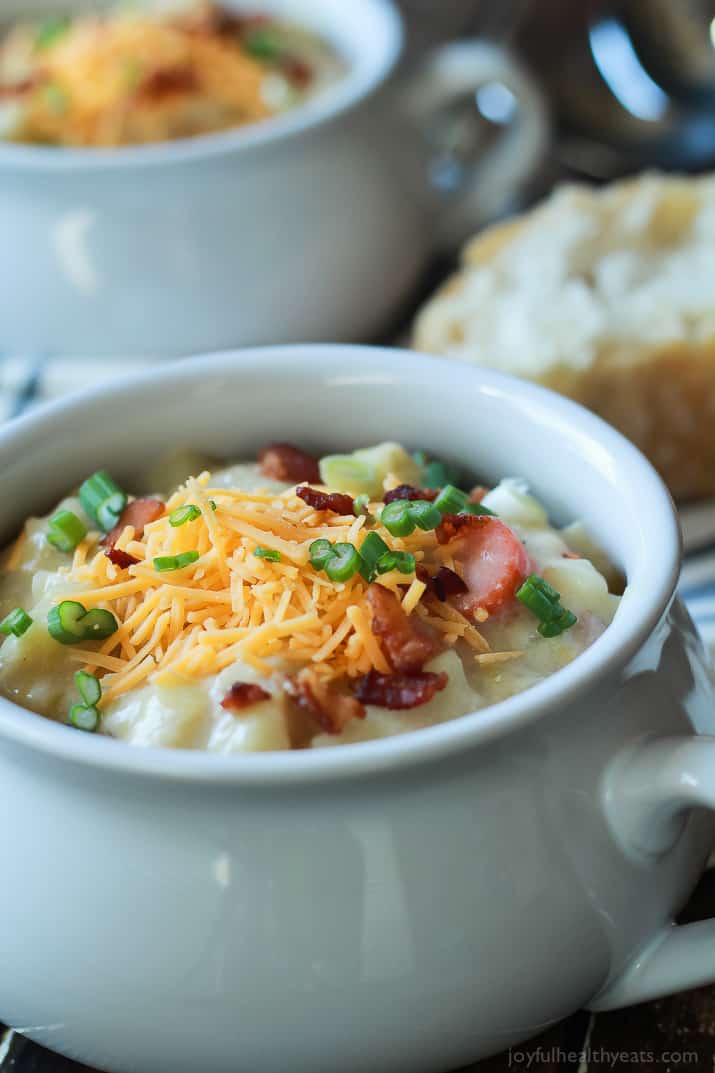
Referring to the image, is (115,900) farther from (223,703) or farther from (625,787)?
(625,787)

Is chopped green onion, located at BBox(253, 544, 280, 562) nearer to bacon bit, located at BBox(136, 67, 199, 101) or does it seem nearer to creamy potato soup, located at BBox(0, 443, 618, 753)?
creamy potato soup, located at BBox(0, 443, 618, 753)

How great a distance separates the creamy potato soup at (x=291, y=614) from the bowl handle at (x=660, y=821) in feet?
0.49

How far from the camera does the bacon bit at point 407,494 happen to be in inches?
55.6

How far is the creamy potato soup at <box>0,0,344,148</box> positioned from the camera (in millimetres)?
2566

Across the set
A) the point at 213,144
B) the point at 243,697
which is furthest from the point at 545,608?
the point at 213,144

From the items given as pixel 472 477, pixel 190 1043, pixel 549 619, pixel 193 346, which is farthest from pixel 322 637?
pixel 193 346

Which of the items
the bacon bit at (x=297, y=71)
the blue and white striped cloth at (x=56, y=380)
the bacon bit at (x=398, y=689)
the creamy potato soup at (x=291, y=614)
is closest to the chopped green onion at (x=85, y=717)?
the creamy potato soup at (x=291, y=614)

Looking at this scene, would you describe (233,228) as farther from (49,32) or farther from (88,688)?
(88,688)

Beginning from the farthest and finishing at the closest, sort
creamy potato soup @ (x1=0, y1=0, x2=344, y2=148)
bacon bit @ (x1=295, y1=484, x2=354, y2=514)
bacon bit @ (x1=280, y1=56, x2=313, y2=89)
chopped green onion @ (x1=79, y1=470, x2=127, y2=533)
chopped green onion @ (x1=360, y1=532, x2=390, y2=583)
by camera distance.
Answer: bacon bit @ (x1=280, y1=56, x2=313, y2=89) → creamy potato soup @ (x1=0, y1=0, x2=344, y2=148) → chopped green onion @ (x1=79, y1=470, x2=127, y2=533) → bacon bit @ (x1=295, y1=484, x2=354, y2=514) → chopped green onion @ (x1=360, y1=532, x2=390, y2=583)

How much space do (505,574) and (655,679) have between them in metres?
0.18

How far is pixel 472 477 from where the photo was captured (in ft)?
5.35

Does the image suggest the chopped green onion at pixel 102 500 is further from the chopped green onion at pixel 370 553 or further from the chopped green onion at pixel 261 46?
the chopped green onion at pixel 261 46

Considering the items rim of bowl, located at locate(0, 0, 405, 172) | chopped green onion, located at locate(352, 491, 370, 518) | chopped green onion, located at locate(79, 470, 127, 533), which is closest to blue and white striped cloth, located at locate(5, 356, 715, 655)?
rim of bowl, located at locate(0, 0, 405, 172)

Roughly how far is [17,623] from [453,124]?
2.03 m
